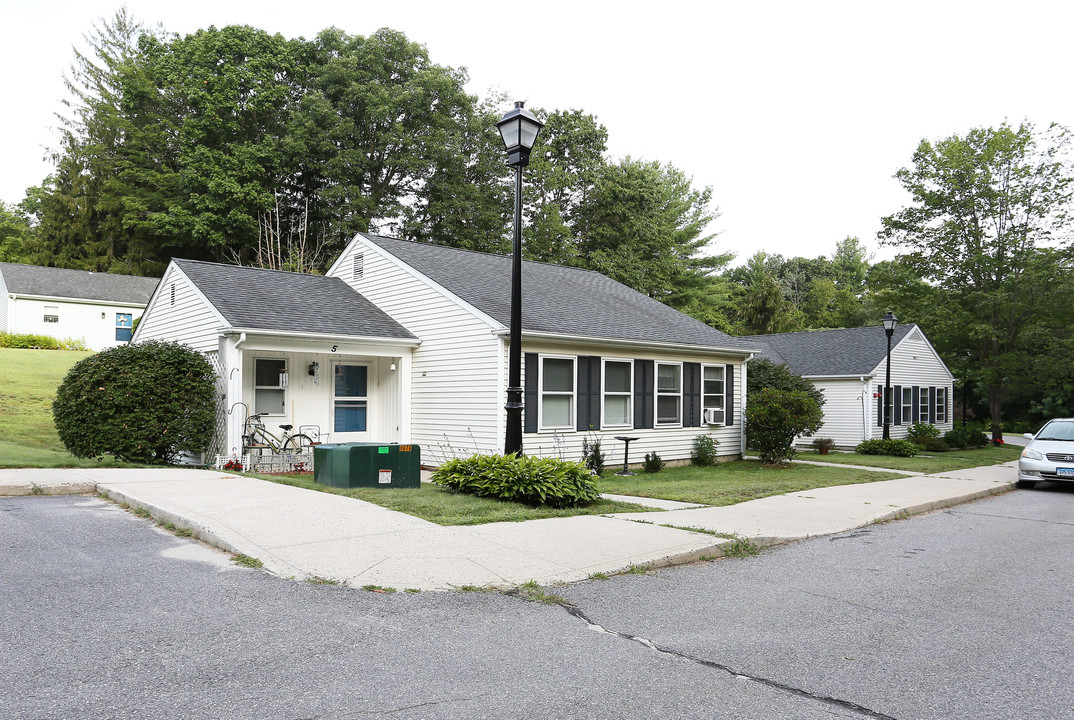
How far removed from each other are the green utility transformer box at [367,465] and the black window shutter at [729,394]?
32.9 ft

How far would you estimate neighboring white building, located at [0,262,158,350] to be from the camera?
111ft

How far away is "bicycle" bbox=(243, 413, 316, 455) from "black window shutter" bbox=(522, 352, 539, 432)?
4382mm

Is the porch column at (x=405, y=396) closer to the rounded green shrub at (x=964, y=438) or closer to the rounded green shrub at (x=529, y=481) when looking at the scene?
the rounded green shrub at (x=529, y=481)

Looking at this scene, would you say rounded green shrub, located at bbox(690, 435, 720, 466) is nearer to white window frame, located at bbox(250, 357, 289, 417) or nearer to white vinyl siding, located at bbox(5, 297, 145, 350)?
white window frame, located at bbox(250, 357, 289, 417)

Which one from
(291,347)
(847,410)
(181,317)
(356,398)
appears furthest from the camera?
(847,410)

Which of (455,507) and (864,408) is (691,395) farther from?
(864,408)

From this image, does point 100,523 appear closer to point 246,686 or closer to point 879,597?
point 246,686

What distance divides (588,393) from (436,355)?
3.36 m

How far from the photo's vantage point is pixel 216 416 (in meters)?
14.5

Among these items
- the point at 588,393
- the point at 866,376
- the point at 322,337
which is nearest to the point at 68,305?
the point at 322,337

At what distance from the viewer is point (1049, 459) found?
14.5 metres

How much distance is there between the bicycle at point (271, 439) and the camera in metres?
14.0

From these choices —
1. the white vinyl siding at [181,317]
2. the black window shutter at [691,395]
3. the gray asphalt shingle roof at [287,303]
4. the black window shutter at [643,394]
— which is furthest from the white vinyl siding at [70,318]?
the black window shutter at [691,395]

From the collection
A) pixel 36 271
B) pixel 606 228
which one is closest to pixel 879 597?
pixel 606 228
